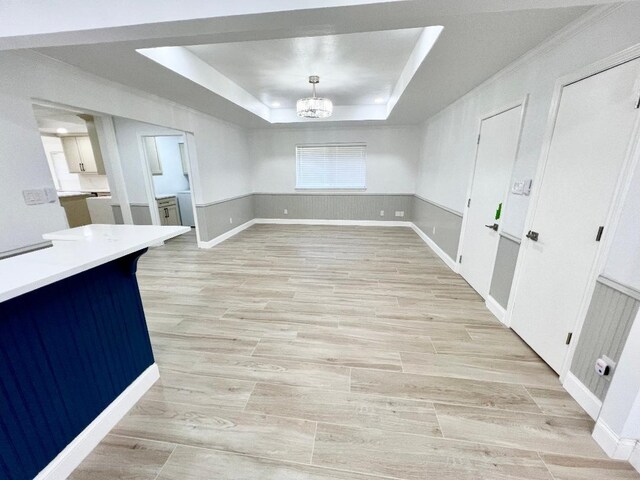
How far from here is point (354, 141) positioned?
20.7 ft

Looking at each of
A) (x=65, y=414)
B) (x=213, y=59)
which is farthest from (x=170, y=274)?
(x=213, y=59)

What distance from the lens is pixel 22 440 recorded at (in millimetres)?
1104

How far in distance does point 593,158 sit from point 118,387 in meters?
3.24

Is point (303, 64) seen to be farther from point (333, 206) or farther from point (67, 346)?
point (333, 206)

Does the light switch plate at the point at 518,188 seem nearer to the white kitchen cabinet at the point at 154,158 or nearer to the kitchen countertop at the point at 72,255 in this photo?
the kitchen countertop at the point at 72,255

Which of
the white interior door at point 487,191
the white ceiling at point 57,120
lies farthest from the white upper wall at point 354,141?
the white ceiling at point 57,120

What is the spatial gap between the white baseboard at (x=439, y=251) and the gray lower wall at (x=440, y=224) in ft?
0.17

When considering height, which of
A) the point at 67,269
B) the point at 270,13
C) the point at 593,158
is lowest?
the point at 67,269

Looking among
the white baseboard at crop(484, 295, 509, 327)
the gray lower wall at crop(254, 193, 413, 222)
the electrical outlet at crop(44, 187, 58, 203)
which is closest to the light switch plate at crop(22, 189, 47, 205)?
the electrical outlet at crop(44, 187, 58, 203)

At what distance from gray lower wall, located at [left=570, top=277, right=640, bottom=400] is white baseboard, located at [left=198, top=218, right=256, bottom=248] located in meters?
5.08

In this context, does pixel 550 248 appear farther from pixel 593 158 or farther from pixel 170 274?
pixel 170 274

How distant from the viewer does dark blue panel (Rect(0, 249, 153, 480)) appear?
1.07m

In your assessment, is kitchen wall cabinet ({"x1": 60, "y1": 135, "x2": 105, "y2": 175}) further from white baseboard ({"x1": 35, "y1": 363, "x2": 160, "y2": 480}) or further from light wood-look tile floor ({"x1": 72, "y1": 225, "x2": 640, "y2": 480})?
white baseboard ({"x1": 35, "y1": 363, "x2": 160, "y2": 480})

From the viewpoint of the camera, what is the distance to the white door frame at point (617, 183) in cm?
137
